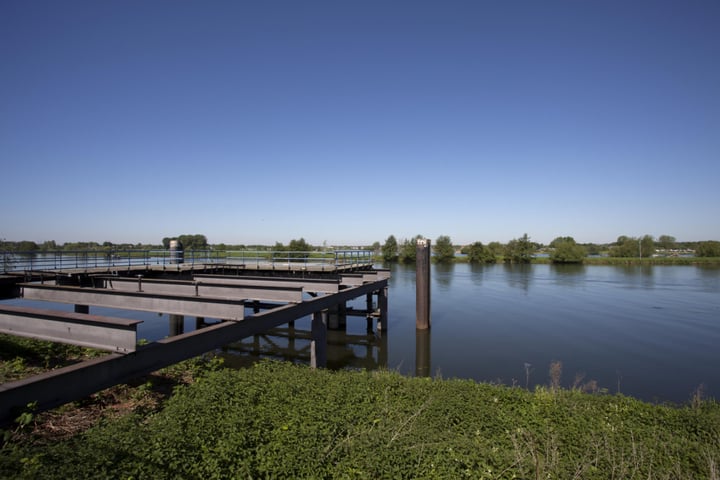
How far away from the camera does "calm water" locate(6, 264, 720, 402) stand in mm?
13375

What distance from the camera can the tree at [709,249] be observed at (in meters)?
87.0

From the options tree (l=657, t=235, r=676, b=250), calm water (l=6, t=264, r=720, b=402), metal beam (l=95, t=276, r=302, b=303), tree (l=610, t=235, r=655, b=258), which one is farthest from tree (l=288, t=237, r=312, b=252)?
tree (l=657, t=235, r=676, b=250)

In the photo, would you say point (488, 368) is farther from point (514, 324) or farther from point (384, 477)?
point (384, 477)

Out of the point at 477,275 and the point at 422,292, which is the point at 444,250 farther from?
the point at 422,292

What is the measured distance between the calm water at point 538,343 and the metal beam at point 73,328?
849 cm

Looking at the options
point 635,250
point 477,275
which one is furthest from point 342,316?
point 635,250

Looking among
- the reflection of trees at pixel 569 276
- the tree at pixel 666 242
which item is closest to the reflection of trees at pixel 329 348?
the reflection of trees at pixel 569 276

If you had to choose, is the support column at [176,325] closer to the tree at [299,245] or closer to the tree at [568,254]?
the tree at [299,245]

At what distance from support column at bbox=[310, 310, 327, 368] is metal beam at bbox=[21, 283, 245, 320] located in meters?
3.65

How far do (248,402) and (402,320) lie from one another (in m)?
17.1

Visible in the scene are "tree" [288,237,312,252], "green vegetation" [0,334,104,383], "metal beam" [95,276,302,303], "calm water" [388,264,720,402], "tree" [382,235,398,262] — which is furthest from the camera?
"tree" [382,235,398,262]

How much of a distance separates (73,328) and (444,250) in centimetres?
8478

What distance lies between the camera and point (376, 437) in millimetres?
5438

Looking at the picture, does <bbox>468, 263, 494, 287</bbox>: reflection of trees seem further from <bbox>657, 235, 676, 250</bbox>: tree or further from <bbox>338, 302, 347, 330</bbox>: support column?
<bbox>657, 235, 676, 250</bbox>: tree
